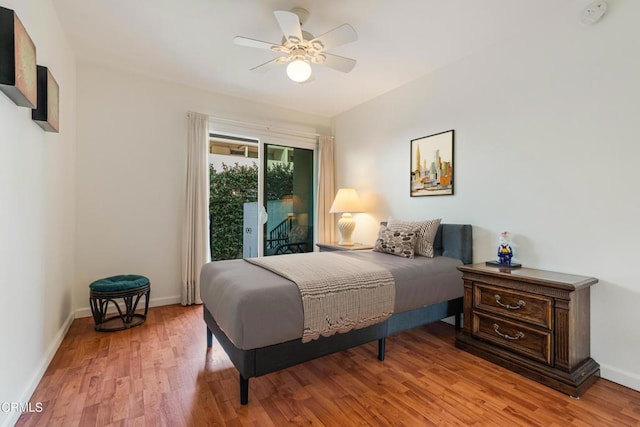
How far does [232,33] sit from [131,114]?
1625mm

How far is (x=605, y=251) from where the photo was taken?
204 centimetres

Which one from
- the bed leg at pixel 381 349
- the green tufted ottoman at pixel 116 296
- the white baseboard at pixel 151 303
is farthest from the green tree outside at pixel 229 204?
the bed leg at pixel 381 349

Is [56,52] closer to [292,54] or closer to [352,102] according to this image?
[292,54]

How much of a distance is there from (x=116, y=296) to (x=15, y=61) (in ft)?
6.54

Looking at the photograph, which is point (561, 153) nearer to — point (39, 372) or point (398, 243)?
point (398, 243)

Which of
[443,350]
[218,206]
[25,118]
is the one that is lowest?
[443,350]

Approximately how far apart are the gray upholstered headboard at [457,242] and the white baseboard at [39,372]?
10.4ft

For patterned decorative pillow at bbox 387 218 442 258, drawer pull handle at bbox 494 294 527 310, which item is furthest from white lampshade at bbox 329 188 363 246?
drawer pull handle at bbox 494 294 527 310

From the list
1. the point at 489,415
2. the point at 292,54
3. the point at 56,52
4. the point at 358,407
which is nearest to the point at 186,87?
the point at 56,52

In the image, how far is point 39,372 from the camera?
6.36ft

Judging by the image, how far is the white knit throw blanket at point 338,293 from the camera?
1.81m

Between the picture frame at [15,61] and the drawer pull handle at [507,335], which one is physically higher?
the picture frame at [15,61]

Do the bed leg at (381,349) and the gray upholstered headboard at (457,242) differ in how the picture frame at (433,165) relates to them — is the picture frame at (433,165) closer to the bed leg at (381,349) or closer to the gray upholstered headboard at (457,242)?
the gray upholstered headboard at (457,242)

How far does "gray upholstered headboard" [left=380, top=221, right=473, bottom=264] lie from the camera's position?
9.30ft
